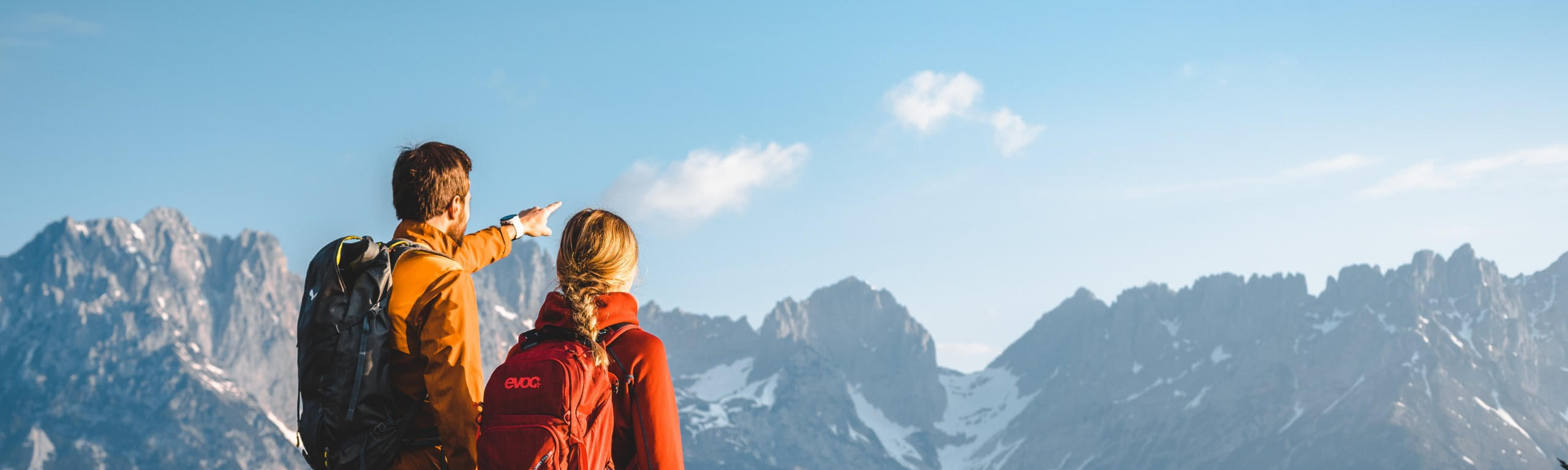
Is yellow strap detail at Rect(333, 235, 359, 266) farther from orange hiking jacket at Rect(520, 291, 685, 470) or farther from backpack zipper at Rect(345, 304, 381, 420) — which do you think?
orange hiking jacket at Rect(520, 291, 685, 470)

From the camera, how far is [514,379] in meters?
6.58

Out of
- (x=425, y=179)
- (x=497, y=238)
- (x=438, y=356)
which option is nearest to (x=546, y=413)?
(x=438, y=356)

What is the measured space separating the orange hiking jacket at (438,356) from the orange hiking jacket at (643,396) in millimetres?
532

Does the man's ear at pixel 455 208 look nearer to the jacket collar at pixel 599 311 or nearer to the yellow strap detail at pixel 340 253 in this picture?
the yellow strap detail at pixel 340 253

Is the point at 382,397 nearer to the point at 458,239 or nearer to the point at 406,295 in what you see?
the point at 406,295

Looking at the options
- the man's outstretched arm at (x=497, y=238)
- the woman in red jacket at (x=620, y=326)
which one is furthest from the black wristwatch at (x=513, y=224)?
the woman in red jacket at (x=620, y=326)

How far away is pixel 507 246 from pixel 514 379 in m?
2.39

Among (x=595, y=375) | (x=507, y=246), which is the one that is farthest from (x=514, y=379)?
(x=507, y=246)

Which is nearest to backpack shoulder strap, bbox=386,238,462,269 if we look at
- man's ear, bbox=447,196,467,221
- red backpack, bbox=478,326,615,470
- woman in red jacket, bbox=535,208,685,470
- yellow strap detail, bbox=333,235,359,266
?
yellow strap detail, bbox=333,235,359,266

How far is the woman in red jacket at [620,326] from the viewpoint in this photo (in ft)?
21.8

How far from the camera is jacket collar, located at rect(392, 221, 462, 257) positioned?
7.47 meters

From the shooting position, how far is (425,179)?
750 centimetres

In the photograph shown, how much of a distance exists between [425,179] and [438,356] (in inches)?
49.9

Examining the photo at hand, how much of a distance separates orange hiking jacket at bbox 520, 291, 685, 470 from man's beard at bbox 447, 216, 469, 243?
1333mm
